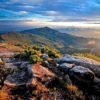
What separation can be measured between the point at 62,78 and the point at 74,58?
16.7 ft

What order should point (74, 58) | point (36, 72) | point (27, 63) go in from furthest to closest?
point (74, 58)
point (27, 63)
point (36, 72)

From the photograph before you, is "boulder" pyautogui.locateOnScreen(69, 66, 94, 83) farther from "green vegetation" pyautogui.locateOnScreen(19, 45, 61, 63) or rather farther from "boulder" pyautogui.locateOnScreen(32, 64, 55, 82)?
"green vegetation" pyautogui.locateOnScreen(19, 45, 61, 63)

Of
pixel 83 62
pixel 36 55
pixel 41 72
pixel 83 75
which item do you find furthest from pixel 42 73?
pixel 83 62

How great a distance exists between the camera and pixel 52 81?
27.5 m

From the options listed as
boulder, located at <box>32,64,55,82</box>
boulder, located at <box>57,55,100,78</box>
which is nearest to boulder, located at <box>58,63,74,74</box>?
boulder, located at <box>57,55,100,78</box>

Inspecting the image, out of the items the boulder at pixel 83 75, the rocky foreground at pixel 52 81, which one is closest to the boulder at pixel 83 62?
the rocky foreground at pixel 52 81

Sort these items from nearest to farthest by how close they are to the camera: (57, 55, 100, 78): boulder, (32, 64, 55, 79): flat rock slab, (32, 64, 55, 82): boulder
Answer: (32, 64, 55, 82): boulder, (32, 64, 55, 79): flat rock slab, (57, 55, 100, 78): boulder

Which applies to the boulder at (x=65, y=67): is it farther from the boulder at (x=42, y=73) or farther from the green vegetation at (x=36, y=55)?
the green vegetation at (x=36, y=55)

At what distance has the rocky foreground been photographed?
25.6m

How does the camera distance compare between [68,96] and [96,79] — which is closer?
[68,96]

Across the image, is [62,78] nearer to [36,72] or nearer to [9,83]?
[36,72]

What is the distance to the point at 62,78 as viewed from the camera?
92.5 feet

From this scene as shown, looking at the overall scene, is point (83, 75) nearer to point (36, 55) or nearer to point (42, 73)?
point (42, 73)

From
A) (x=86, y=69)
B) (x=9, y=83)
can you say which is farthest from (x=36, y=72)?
(x=86, y=69)
